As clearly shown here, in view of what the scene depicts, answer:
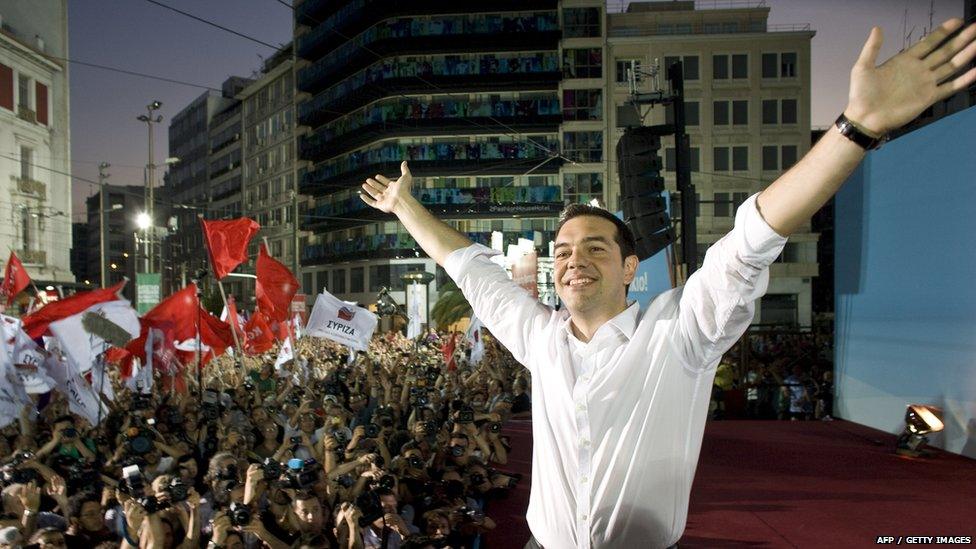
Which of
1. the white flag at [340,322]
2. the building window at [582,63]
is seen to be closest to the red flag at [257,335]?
the white flag at [340,322]

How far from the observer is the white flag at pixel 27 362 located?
928 centimetres

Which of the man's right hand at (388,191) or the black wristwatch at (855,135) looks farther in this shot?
the man's right hand at (388,191)

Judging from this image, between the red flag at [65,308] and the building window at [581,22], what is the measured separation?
41.2m

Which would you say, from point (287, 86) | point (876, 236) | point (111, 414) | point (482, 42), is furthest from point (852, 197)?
point (287, 86)

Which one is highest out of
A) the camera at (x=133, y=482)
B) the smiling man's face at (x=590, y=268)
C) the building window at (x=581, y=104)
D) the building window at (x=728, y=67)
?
the building window at (x=728, y=67)

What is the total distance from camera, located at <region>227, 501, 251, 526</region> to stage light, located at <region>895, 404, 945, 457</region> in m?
7.72

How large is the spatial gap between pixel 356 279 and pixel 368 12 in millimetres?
17134

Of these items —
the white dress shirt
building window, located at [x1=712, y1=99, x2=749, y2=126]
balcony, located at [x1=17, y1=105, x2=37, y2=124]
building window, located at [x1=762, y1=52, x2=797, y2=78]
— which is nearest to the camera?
the white dress shirt

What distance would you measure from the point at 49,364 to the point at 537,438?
30.5 feet

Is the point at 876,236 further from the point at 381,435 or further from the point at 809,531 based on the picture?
the point at 381,435

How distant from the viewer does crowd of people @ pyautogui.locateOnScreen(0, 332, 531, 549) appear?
5.30m

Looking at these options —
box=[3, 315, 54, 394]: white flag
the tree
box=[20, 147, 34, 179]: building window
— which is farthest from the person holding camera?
box=[20, 147, 34, 179]: building window

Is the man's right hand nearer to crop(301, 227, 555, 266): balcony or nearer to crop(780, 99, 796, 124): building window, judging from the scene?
crop(780, 99, 796, 124): building window

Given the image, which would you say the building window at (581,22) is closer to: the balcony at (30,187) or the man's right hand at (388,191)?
the balcony at (30,187)
